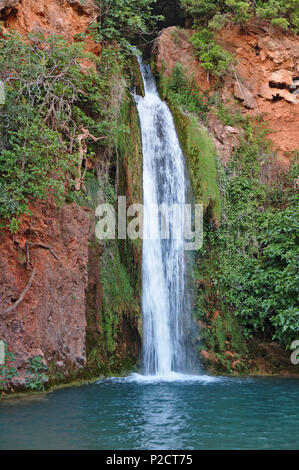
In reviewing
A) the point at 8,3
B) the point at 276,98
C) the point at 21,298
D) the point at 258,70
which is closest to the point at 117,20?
the point at 8,3

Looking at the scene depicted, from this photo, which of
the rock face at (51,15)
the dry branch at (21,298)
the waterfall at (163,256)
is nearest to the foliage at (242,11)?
the waterfall at (163,256)

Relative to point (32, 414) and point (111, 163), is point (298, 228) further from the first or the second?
point (32, 414)

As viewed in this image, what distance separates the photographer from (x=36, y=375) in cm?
873

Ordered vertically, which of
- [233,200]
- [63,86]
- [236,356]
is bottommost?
[236,356]

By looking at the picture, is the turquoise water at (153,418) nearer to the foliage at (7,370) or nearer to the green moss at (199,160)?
the foliage at (7,370)

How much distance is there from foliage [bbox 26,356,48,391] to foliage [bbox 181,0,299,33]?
46.7ft

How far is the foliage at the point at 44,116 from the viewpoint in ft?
30.8

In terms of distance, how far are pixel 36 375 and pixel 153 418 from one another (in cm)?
265

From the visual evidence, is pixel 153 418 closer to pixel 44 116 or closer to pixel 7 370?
pixel 7 370

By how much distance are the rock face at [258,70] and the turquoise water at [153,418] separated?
11.2m

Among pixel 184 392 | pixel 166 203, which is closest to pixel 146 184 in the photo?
pixel 166 203

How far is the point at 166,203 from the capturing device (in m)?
13.8
